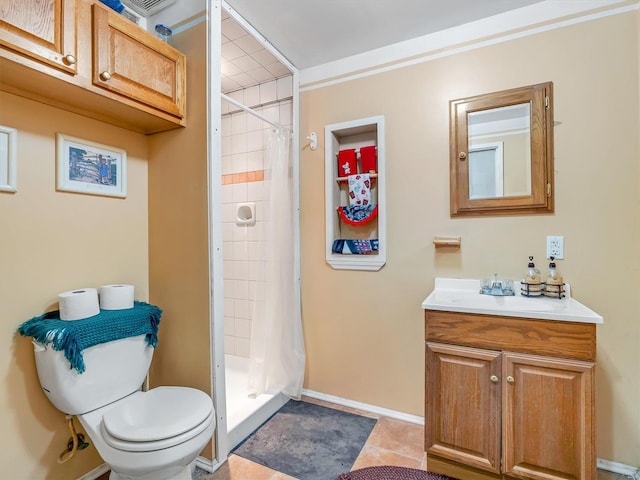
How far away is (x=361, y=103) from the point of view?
2104 mm

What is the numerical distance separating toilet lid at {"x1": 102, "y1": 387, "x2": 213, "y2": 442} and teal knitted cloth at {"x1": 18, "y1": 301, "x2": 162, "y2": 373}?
240mm

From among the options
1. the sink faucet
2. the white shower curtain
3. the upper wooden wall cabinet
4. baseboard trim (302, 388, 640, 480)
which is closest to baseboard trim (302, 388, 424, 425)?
baseboard trim (302, 388, 640, 480)

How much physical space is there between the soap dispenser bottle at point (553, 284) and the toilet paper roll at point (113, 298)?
2080 mm

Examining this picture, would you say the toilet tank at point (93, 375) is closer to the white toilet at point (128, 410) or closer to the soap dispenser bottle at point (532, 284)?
the white toilet at point (128, 410)

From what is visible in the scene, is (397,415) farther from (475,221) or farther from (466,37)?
(466,37)

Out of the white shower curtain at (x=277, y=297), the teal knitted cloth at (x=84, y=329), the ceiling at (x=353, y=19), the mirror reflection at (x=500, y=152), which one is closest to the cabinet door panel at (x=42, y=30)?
the ceiling at (x=353, y=19)

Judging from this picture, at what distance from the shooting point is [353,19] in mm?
1779

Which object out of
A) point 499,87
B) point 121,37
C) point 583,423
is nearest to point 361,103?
point 499,87

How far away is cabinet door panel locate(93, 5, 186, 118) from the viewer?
1271 millimetres

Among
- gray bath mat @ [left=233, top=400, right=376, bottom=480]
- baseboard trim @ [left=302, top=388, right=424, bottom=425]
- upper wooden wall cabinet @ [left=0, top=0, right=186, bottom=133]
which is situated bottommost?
gray bath mat @ [left=233, top=400, right=376, bottom=480]

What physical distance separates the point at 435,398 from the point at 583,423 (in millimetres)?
540

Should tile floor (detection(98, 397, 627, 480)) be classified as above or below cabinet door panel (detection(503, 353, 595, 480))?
below

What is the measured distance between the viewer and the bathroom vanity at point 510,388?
1216 millimetres

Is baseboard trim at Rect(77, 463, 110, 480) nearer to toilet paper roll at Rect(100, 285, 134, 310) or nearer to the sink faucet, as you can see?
toilet paper roll at Rect(100, 285, 134, 310)
